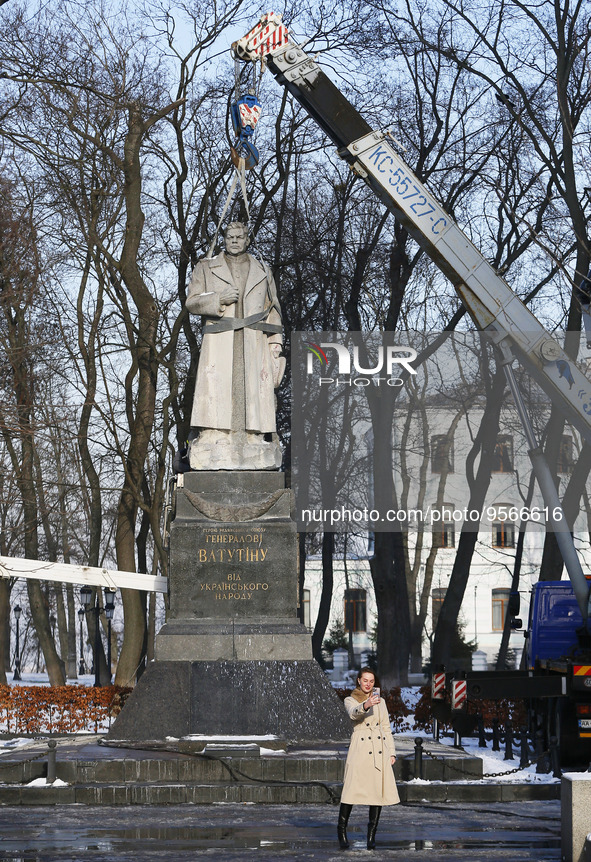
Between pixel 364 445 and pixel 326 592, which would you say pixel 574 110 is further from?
pixel 326 592

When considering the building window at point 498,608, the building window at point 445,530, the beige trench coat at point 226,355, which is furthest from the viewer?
the building window at point 498,608

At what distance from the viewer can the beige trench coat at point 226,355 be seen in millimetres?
15258

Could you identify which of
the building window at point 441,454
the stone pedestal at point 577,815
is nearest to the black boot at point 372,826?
the stone pedestal at point 577,815

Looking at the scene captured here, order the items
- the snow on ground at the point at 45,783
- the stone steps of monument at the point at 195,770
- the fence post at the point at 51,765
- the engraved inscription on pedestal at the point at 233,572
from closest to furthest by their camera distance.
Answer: the snow on ground at the point at 45,783
the fence post at the point at 51,765
the stone steps of monument at the point at 195,770
the engraved inscription on pedestal at the point at 233,572

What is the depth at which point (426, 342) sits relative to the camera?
2888 centimetres

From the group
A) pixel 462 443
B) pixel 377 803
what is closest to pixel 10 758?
pixel 377 803

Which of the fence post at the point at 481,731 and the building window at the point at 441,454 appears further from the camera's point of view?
the building window at the point at 441,454

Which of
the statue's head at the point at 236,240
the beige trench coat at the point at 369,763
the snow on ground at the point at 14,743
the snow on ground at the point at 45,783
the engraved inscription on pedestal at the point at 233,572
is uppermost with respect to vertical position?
the statue's head at the point at 236,240

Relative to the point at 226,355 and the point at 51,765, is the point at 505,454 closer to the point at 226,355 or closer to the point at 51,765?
the point at 226,355

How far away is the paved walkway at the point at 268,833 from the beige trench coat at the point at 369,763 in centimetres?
36

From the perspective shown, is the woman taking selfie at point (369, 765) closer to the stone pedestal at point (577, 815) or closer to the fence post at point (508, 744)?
the stone pedestal at point (577, 815)

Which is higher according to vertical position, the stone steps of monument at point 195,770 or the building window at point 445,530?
the building window at point 445,530

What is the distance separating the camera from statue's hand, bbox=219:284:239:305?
15.4 m

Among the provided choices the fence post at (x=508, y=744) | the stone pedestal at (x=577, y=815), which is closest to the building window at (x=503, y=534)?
the fence post at (x=508, y=744)
